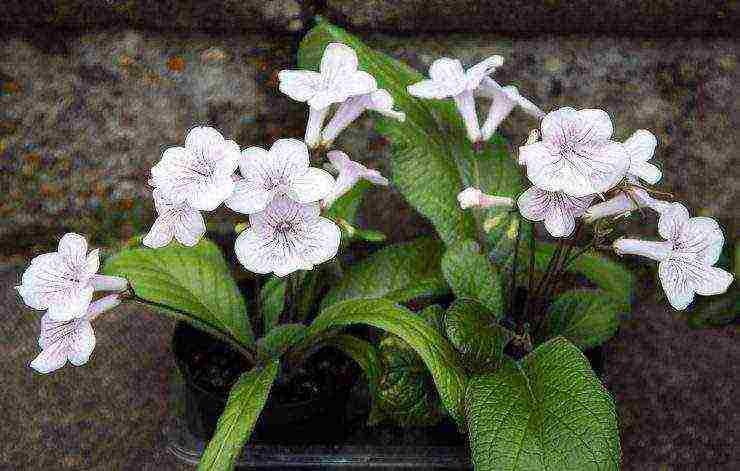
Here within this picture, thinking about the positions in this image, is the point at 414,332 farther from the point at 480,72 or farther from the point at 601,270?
the point at 601,270

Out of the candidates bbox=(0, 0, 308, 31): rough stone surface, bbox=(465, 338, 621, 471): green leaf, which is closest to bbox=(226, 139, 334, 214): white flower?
bbox=(465, 338, 621, 471): green leaf

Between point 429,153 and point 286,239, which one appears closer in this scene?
point 286,239

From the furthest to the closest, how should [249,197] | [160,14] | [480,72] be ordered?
[160,14] < [480,72] < [249,197]

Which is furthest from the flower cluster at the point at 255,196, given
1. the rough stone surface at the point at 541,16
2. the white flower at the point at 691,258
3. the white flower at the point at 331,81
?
the rough stone surface at the point at 541,16

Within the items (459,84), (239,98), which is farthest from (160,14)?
(459,84)

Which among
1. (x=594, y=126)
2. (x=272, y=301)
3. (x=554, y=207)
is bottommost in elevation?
(x=272, y=301)

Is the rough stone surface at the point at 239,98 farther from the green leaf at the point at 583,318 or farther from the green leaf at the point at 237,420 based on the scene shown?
the green leaf at the point at 237,420
